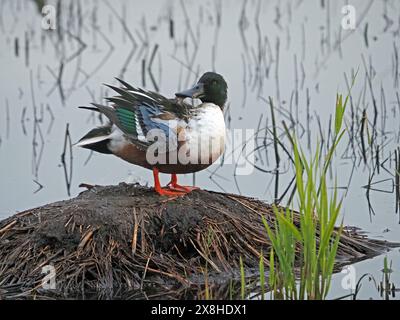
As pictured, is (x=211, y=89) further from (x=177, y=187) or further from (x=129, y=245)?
(x=129, y=245)

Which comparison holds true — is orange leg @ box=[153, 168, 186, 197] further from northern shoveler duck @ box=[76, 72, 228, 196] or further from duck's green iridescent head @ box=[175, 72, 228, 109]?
duck's green iridescent head @ box=[175, 72, 228, 109]

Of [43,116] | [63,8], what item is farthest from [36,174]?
[63,8]

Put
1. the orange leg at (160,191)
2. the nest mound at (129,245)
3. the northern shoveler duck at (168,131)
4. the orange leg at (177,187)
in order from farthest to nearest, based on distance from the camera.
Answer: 1. the orange leg at (177,187)
2. the orange leg at (160,191)
3. the northern shoveler duck at (168,131)
4. the nest mound at (129,245)

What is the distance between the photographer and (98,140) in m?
7.80

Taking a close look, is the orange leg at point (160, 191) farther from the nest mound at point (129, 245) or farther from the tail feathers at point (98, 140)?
the tail feathers at point (98, 140)

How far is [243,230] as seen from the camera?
757 centimetres

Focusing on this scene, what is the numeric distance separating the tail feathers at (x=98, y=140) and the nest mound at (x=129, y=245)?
35 centimetres

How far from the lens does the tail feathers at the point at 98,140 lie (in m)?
7.81

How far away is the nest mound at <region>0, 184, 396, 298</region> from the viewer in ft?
23.3

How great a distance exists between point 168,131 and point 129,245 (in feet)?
2.61

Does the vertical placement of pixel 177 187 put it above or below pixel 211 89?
below

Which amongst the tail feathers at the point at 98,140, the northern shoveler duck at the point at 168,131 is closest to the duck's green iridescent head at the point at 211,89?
the northern shoveler duck at the point at 168,131

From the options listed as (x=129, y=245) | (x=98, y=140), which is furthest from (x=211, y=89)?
(x=129, y=245)
